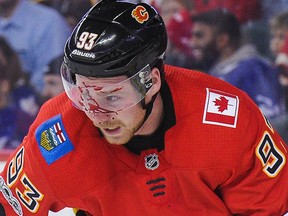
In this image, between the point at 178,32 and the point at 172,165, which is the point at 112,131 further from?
the point at 178,32

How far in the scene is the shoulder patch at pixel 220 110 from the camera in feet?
5.28

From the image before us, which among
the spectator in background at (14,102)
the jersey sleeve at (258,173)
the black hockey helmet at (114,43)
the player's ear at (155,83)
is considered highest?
the black hockey helmet at (114,43)

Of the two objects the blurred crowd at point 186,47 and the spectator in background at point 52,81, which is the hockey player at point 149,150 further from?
the spectator in background at point 52,81

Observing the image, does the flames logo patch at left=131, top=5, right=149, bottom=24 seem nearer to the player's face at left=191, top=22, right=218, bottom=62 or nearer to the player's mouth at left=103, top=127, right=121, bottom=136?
the player's mouth at left=103, top=127, right=121, bottom=136

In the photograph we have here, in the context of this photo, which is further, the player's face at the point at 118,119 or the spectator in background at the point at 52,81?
the spectator in background at the point at 52,81

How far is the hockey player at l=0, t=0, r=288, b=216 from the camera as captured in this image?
1548 mm

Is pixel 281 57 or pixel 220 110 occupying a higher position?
pixel 220 110

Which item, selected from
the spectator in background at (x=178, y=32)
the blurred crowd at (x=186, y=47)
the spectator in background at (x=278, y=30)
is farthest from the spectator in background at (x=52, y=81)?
the spectator in background at (x=278, y=30)

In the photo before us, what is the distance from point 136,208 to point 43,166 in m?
0.21

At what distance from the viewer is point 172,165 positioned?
5.34ft

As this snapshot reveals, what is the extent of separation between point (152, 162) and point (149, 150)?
24mm

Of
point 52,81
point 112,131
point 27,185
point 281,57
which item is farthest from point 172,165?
point 52,81

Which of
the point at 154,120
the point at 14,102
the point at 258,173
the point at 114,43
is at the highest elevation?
the point at 114,43

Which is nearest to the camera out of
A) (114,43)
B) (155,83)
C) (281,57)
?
(114,43)
